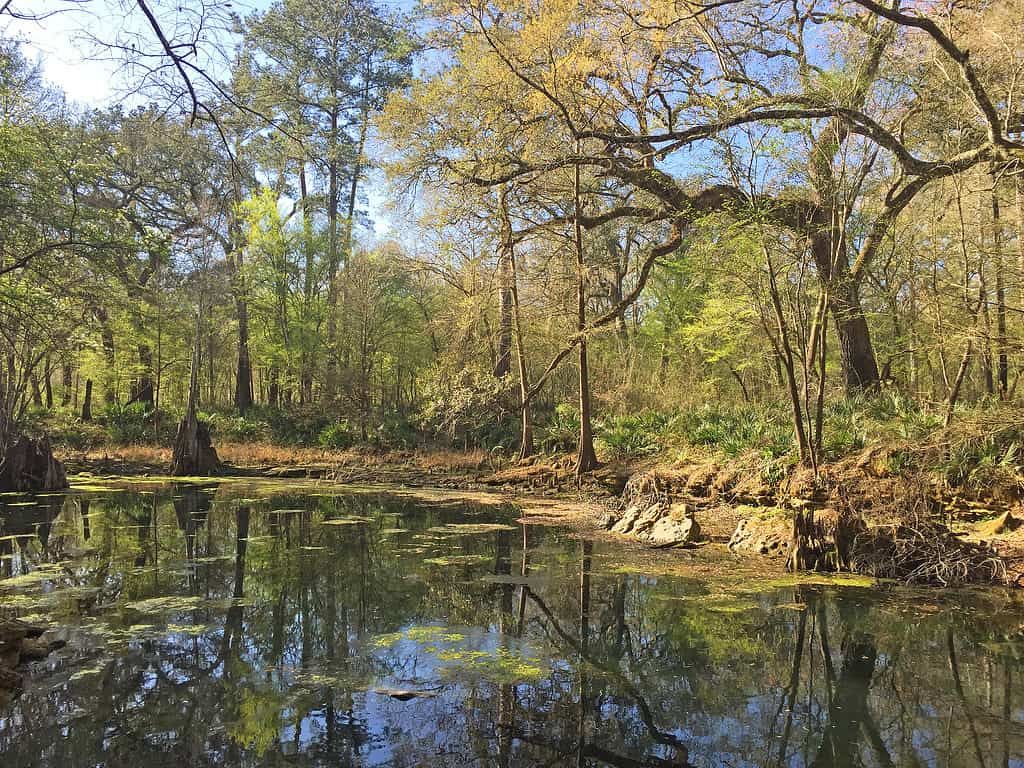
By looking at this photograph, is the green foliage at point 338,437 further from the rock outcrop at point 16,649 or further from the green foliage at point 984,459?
the green foliage at point 984,459

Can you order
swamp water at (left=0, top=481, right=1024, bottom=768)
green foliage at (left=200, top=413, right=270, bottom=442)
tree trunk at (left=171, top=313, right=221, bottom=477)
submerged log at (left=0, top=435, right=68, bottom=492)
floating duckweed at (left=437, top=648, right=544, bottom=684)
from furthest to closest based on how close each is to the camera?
green foliage at (left=200, top=413, right=270, bottom=442), tree trunk at (left=171, top=313, right=221, bottom=477), submerged log at (left=0, top=435, right=68, bottom=492), floating duckweed at (left=437, top=648, right=544, bottom=684), swamp water at (left=0, top=481, right=1024, bottom=768)

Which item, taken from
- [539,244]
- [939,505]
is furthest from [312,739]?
[539,244]

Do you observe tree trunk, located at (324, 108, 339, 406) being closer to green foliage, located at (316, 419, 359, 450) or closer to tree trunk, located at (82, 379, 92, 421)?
green foliage, located at (316, 419, 359, 450)

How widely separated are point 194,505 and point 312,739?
36.9ft

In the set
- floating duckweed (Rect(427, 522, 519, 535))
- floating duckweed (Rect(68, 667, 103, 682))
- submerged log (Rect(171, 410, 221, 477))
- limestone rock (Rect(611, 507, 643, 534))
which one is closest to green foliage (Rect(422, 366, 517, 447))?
submerged log (Rect(171, 410, 221, 477))

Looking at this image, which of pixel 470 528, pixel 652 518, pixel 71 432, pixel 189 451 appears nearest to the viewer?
pixel 652 518

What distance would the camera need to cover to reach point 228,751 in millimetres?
3740

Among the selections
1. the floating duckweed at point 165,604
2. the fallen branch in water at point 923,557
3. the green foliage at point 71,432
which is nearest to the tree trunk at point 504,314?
the fallen branch in water at point 923,557

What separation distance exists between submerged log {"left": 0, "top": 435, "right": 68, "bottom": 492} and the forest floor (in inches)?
178

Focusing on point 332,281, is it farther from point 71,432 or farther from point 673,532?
point 673,532

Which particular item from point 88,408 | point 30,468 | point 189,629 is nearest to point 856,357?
point 189,629

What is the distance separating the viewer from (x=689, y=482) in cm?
1233

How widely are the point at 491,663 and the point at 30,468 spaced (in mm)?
14635

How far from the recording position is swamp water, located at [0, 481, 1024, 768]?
383 centimetres
